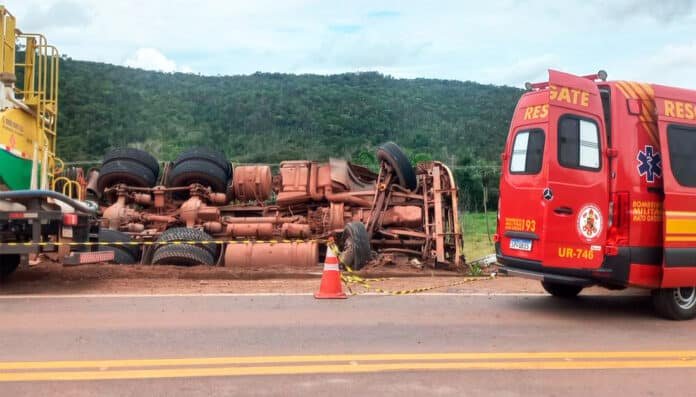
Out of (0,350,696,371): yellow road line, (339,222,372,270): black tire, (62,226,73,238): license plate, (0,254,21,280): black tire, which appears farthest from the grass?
(0,350,696,371): yellow road line

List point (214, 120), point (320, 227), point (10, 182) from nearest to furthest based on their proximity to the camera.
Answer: point (10, 182), point (320, 227), point (214, 120)

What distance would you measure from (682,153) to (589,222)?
149 cm

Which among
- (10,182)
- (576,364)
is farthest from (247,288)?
(576,364)

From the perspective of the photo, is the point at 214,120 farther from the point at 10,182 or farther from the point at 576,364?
the point at 576,364

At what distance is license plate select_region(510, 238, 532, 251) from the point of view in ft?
28.3

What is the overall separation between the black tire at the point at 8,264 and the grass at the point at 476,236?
10.3 meters

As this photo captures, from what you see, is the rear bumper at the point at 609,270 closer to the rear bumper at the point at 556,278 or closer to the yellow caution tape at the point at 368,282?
the rear bumper at the point at 556,278

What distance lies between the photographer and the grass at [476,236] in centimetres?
1825

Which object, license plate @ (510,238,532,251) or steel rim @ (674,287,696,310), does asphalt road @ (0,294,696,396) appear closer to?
steel rim @ (674,287,696,310)

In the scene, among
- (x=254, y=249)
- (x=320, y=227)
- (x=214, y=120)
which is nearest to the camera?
(x=254, y=249)

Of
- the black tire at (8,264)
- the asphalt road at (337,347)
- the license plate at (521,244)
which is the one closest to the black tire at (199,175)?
the black tire at (8,264)

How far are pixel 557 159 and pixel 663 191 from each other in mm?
1257

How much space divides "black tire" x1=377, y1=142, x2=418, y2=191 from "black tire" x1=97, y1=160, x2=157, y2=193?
17.2 feet

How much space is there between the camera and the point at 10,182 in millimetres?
10273
